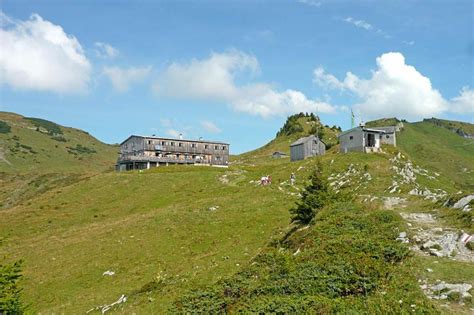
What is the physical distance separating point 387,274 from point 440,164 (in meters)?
107

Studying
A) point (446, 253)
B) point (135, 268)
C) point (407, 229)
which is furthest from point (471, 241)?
point (135, 268)

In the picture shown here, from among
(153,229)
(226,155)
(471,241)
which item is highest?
(226,155)

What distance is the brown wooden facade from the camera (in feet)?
366

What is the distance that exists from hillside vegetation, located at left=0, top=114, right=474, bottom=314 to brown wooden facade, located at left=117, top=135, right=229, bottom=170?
2730 cm

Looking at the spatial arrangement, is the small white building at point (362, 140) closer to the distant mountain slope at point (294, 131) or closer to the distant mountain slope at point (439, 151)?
the distant mountain slope at point (439, 151)

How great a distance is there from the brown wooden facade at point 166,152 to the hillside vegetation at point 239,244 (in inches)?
1075

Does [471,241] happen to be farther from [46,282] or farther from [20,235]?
[20,235]

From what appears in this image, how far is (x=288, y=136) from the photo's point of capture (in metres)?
174

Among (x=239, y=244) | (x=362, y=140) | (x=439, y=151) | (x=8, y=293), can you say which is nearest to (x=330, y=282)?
(x=8, y=293)

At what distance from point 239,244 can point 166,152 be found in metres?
82.9

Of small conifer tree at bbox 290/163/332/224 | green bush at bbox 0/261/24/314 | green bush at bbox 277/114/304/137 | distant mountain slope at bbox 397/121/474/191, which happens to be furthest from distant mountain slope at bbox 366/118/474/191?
green bush at bbox 0/261/24/314

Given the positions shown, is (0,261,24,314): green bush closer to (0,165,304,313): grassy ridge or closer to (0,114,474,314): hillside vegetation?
(0,114,474,314): hillside vegetation

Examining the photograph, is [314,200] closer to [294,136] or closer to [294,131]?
[294,136]

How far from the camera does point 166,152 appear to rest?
116m
